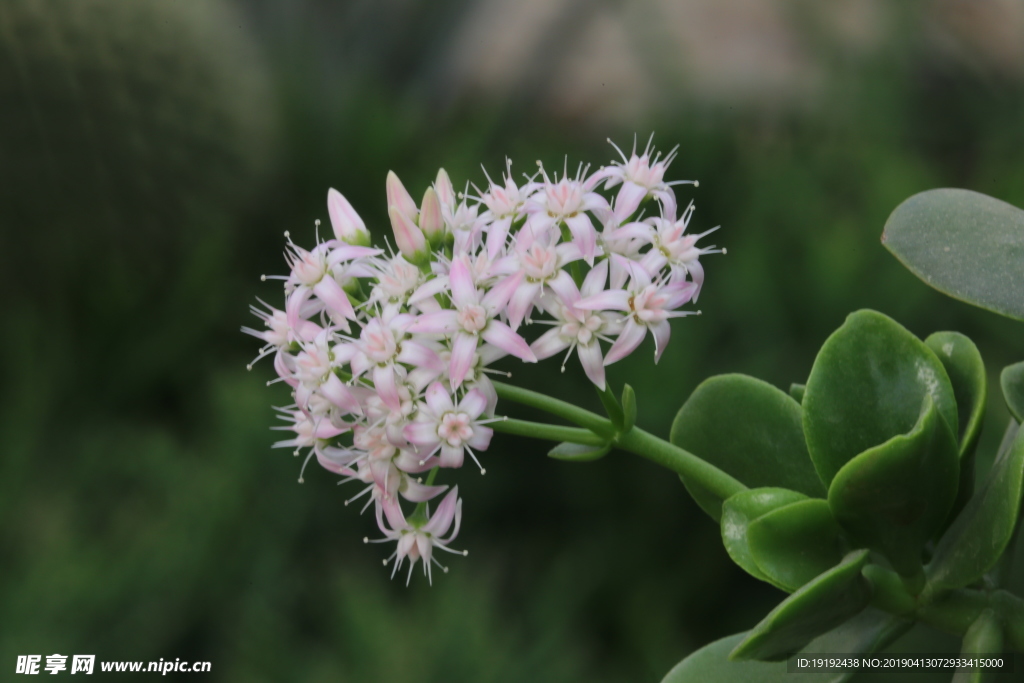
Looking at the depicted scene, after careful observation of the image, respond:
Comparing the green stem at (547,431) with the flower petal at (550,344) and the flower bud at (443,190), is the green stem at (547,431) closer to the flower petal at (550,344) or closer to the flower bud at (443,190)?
the flower petal at (550,344)

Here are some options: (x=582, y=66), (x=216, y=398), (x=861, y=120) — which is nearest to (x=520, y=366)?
(x=216, y=398)

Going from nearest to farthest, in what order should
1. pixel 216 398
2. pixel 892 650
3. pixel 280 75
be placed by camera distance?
pixel 892 650
pixel 216 398
pixel 280 75

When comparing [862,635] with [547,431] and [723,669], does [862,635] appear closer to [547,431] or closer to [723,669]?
[723,669]

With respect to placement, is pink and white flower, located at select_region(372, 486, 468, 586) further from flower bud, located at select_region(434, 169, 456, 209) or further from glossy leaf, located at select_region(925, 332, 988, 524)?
A: glossy leaf, located at select_region(925, 332, 988, 524)

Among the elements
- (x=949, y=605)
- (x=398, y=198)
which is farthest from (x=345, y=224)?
(x=949, y=605)

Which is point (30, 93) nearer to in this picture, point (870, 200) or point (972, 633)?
point (870, 200)

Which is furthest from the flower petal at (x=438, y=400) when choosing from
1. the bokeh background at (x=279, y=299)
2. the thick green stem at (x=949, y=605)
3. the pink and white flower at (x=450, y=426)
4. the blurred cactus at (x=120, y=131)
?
the blurred cactus at (x=120, y=131)
